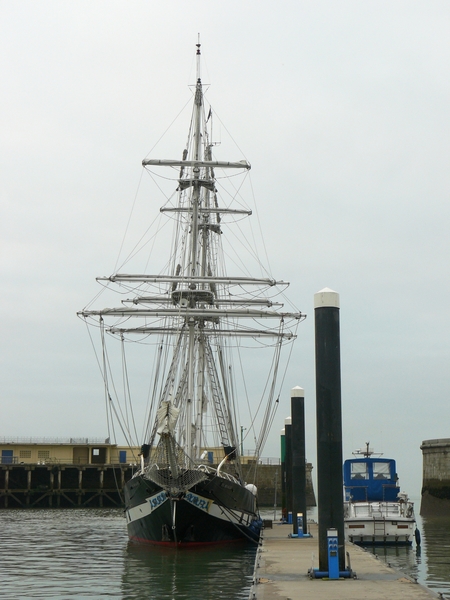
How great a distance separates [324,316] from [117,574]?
1116cm

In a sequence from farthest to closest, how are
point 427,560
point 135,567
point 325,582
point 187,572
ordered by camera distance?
1. point 427,560
2. point 135,567
3. point 187,572
4. point 325,582

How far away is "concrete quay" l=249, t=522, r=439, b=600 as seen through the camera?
15.4 meters

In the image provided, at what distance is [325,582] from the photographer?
669 inches

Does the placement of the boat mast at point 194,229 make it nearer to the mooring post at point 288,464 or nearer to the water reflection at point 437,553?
the mooring post at point 288,464

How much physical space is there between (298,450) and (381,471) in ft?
26.6

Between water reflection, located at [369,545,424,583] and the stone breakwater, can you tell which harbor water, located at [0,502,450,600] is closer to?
water reflection, located at [369,545,424,583]

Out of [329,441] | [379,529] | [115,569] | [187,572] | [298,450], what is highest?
[329,441]

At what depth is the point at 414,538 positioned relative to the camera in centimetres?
3103

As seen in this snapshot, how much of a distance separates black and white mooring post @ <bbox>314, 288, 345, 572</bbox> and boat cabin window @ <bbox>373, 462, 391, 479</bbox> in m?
19.3

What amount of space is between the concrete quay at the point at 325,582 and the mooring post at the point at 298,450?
6.54 meters

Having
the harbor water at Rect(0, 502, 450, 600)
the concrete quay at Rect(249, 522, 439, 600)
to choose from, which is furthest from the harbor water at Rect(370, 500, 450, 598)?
the concrete quay at Rect(249, 522, 439, 600)

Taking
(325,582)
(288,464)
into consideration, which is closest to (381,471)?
(288,464)

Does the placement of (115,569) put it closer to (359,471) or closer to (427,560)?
(427,560)

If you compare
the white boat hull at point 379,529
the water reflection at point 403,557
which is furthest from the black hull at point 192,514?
the water reflection at point 403,557
